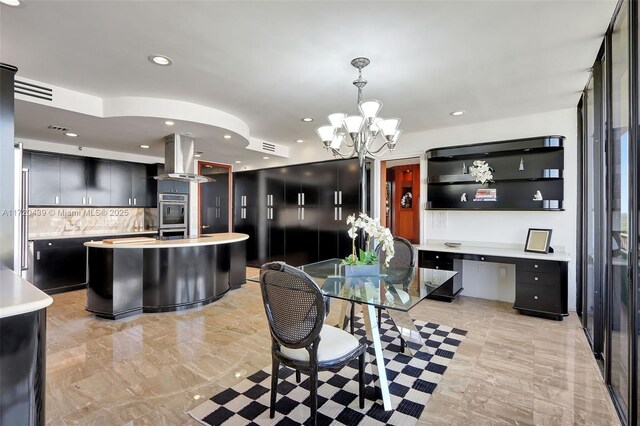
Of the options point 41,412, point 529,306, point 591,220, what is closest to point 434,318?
point 529,306

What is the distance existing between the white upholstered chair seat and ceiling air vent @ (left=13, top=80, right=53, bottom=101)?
3447mm

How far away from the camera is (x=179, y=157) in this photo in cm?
436

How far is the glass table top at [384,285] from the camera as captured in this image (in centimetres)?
195

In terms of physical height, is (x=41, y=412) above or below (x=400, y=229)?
below

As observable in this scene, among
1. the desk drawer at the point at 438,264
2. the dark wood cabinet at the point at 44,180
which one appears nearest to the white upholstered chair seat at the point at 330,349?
the desk drawer at the point at 438,264

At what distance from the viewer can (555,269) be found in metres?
3.60

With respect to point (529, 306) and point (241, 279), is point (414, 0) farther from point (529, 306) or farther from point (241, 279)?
point (241, 279)

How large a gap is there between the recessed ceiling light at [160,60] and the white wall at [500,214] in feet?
11.9

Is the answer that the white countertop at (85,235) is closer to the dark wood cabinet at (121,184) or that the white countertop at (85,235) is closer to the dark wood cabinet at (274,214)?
the dark wood cabinet at (121,184)

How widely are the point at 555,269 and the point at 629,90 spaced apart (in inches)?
98.8

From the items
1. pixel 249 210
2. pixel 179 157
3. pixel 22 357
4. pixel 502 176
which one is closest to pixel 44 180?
pixel 179 157

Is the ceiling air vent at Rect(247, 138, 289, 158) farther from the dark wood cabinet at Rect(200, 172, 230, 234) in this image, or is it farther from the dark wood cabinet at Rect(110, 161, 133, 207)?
the dark wood cabinet at Rect(110, 161, 133, 207)

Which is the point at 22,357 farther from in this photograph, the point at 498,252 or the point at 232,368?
the point at 498,252

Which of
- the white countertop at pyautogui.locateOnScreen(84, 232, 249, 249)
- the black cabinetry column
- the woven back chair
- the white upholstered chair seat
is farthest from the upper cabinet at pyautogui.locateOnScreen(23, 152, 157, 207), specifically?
the white upholstered chair seat
